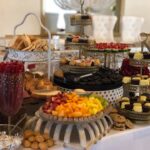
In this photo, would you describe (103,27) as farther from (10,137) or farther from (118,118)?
(10,137)

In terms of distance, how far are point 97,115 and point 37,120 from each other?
189 millimetres

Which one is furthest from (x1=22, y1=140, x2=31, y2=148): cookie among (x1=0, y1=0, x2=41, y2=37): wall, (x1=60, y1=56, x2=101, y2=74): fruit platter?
(x1=0, y1=0, x2=41, y2=37): wall

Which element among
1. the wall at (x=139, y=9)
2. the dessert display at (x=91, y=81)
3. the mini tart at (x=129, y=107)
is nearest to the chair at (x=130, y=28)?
the wall at (x=139, y=9)

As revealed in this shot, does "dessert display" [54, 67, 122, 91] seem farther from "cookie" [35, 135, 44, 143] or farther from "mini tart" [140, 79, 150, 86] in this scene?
"cookie" [35, 135, 44, 143]

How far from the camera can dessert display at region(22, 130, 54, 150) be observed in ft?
2.85

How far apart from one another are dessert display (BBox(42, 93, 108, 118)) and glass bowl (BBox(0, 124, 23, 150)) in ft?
0.35

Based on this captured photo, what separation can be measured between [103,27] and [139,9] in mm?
1186

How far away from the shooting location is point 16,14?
401cm

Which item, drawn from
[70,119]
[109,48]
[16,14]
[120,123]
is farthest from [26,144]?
[16,14]

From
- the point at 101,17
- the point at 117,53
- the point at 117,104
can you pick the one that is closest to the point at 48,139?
the point at 117,104

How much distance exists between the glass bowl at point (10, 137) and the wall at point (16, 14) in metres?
3.11

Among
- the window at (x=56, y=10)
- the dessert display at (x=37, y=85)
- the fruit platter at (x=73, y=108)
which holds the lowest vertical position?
the fruit platter at (x=73, y=108)

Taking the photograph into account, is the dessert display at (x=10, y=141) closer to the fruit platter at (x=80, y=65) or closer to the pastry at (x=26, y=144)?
the pastry at (x=26, y=144)

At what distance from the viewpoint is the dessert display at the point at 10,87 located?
0.89m
